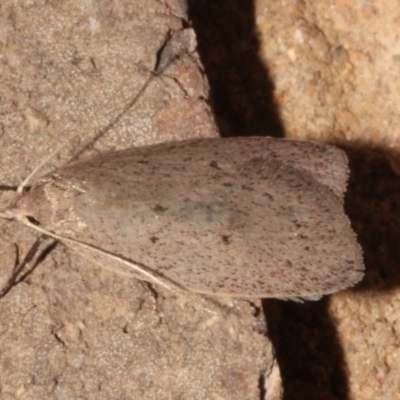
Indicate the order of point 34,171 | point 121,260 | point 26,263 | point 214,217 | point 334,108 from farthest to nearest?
1. point 334,108
2. point 26,263
3. point 34,171
4. point 121,260
5. point 214,217

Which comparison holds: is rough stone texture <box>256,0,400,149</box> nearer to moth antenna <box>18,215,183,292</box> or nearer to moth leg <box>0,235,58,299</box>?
moth antenna <box>18,215,183,292</box>

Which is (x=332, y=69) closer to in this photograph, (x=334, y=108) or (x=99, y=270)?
(x=334, y=108)

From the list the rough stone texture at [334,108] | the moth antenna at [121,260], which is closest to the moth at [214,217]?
the moth antenna at [121,260]

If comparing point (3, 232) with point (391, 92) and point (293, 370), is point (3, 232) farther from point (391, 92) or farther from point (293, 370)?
point (391, 92)

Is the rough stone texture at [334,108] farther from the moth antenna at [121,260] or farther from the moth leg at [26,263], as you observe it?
the moth leg at [26,263]

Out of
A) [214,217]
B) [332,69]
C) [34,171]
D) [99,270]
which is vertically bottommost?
[99,270]

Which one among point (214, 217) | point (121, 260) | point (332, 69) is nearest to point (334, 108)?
point (332, 69)

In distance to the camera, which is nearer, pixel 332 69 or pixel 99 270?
pixel 99 270

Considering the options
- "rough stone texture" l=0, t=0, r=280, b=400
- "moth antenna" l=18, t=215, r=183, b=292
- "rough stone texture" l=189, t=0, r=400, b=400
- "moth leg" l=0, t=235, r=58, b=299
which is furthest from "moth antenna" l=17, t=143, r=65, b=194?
"rough stone texture" l=189, t=0, r=400, b=400
